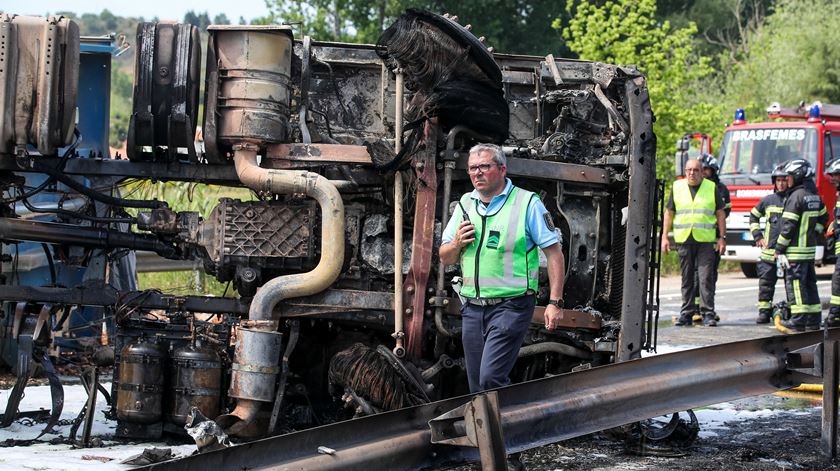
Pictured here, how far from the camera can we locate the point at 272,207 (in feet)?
24.5

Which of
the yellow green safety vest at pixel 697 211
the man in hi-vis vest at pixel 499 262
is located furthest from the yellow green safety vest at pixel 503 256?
the yellow green safety vest at pixel 697 211

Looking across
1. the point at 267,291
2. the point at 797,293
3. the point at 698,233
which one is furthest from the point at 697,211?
the point at 267,291

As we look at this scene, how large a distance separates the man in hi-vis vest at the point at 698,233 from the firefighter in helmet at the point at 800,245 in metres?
0.82

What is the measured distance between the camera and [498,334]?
6.31 meters

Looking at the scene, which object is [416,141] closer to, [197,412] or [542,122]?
[542,122]

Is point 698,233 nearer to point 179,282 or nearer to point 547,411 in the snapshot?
point 179,282

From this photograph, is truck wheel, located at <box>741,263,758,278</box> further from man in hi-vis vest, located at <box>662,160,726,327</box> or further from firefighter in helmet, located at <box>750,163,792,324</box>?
man in hi-vis vest, located at <box>662,160,726,327</box>

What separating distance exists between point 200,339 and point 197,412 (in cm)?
95

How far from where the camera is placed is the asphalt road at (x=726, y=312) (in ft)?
41.2

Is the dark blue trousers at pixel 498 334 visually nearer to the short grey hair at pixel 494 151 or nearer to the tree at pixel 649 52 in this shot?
the short grey hair at pixel 494 151

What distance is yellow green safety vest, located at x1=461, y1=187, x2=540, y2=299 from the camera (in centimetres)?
634

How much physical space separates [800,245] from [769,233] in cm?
→ 64

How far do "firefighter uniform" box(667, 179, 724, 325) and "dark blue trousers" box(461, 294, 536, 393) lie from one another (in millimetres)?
8000

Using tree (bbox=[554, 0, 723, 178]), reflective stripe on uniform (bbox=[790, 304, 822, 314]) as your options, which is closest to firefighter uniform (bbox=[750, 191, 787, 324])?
reflective stripe on uniform (bbox=[790, 304, 822, 314])
